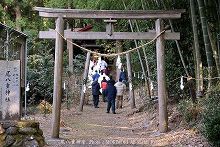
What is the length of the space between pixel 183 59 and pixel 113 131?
2822 millimetres

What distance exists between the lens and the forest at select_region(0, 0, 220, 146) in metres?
9.61

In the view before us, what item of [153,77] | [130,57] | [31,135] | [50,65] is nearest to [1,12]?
[50,65]

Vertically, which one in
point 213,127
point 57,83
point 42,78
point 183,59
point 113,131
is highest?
point 183,59

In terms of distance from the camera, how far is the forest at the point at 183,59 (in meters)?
9.61

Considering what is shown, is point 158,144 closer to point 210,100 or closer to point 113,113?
point 210,100

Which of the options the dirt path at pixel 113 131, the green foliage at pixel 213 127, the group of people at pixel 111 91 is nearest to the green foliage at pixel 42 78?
the dirt path at pixel 113 131

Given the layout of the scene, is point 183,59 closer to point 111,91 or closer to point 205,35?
point 205,35

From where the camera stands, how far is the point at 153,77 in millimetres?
14594

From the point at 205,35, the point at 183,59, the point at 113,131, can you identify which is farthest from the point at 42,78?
the point at 205,35

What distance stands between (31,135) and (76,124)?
5.05 metres

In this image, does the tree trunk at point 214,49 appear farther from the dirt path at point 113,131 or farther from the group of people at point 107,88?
the group of people at point 107,88

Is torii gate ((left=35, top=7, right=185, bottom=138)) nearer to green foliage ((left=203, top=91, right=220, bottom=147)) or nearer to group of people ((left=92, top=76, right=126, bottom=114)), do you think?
green foliage ((left=203, top=91, right=220, bottom=147))

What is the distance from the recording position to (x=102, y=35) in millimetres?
10289

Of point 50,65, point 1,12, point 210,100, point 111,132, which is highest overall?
point 1,12
